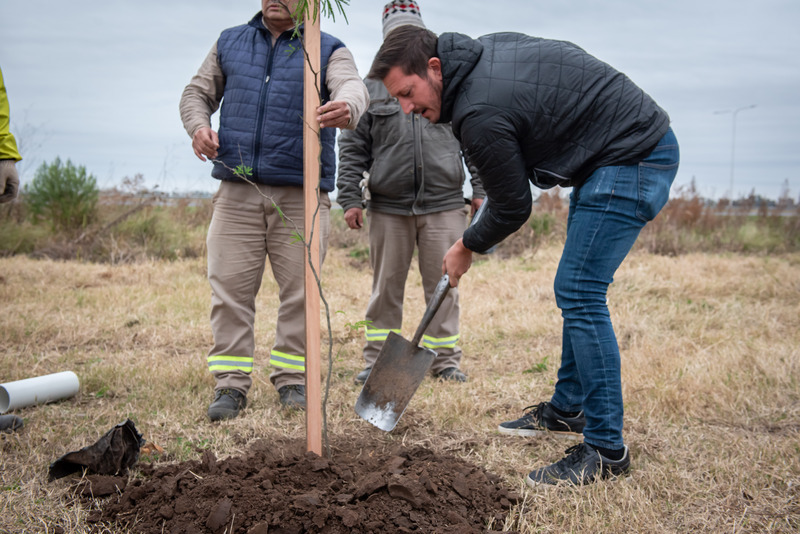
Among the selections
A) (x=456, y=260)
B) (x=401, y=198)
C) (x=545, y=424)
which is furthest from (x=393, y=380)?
(x=401, y=198)

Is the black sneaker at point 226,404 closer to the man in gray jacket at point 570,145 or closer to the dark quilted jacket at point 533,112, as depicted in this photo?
the man in gray jacket at point 570,145

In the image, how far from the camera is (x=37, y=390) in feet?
10.8

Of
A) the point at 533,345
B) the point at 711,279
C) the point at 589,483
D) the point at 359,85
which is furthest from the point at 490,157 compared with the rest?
the point at 711,279

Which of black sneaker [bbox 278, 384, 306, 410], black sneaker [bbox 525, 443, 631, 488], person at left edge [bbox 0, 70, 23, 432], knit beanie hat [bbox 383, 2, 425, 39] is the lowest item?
black sneaker [bbox 278, 384, 306, 410]

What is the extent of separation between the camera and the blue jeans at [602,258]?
2338mm

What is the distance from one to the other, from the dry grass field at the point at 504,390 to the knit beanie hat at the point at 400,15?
2245 mm

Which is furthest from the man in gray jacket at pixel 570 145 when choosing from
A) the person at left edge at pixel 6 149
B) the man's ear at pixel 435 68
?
the person at left edge at pixel 6 149

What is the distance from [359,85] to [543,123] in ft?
3.78

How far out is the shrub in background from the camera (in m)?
8.88

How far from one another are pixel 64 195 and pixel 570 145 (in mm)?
8638

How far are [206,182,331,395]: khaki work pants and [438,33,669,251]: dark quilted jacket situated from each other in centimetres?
128

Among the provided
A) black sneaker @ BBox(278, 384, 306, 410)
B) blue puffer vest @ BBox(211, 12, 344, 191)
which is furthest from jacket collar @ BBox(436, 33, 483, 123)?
black sneaker @ BBox(278, 384, 306, 410)

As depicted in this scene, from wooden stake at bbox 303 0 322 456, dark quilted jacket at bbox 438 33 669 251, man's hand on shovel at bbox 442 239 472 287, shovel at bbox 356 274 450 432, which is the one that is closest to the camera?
dark quilted jacket at bbox 438 33 669 251

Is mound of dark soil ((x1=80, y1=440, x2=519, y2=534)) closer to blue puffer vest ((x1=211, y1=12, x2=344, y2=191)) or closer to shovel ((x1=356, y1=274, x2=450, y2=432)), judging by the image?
shovel ((x1=356, y1=274, x2=450, y2=432))
